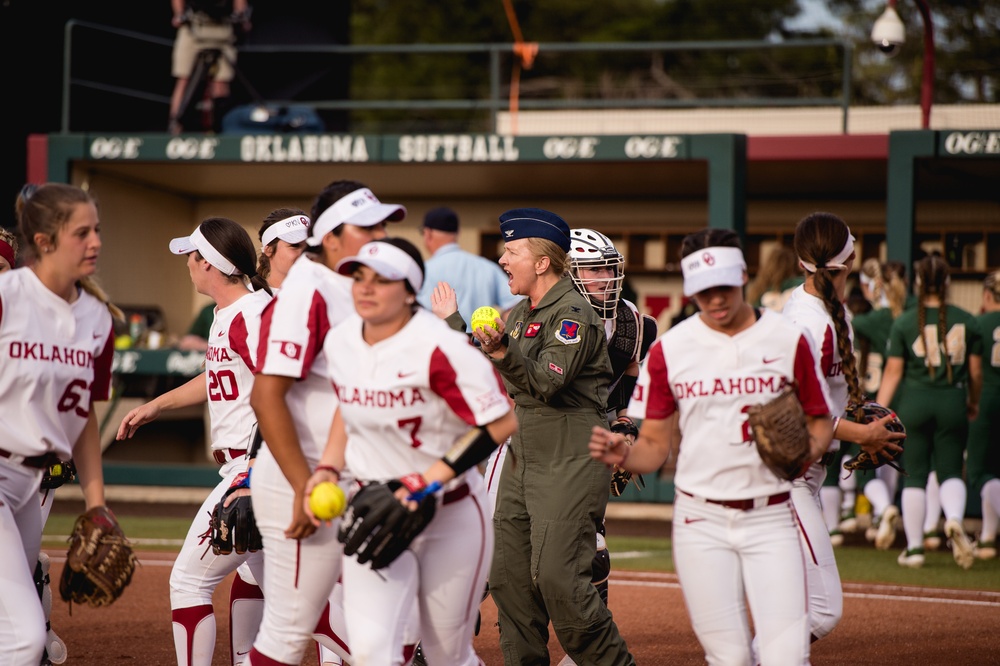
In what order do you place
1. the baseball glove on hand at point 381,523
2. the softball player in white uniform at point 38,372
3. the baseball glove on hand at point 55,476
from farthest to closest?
1. the baseball glove on hand at point 55,476
2. the softball player in white uniform at point 38,372
3. the baseball glove on hand at point 381,523

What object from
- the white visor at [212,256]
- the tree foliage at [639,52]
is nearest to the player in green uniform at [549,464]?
the white visor at [212,256]

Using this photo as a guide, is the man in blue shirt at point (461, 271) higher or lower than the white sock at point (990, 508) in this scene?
higher

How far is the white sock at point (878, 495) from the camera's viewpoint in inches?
411

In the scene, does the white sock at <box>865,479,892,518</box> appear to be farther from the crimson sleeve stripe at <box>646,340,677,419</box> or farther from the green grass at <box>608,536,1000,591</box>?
the crimson sleeve stripe at <box>646,340,677,419</box>

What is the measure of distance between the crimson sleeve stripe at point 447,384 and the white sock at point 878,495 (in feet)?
23.8

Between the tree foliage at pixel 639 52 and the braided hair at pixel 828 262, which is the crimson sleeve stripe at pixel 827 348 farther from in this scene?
the tree foliage at pixel 639 52

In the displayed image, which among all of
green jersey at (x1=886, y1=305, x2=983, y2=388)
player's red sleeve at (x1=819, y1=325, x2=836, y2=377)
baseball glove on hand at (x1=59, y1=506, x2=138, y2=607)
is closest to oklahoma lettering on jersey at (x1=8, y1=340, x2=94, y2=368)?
baseball glove on hand at (x1=59, y1=506, x2=138, y2=607)

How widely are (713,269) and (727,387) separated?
1.38 ft

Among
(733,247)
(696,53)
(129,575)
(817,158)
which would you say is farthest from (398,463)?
(696,53)

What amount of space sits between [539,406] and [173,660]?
96.3 inches

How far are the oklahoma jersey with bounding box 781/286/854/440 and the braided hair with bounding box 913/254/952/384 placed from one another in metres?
4.36

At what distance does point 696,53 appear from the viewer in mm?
34844

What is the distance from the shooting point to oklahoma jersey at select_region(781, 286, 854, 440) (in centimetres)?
523

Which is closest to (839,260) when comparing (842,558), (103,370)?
(103,370)
